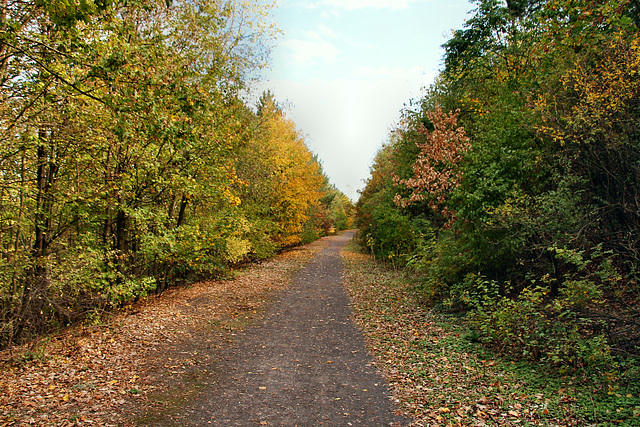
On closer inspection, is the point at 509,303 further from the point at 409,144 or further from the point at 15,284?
the point at 409,144

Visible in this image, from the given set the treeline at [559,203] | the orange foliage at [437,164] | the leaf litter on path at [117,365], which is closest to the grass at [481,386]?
the treeline at [559,203]

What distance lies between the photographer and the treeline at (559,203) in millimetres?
5391

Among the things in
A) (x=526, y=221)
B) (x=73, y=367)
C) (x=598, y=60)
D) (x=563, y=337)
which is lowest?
(x=73, y=367)

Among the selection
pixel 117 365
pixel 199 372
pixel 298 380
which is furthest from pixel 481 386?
pixel 117 365

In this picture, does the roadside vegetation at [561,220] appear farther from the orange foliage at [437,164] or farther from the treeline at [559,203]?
the orange foliage at [437,164]

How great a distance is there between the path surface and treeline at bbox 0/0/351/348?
11.7 ft

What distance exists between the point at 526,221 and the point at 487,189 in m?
1.26

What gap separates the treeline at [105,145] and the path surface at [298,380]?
3.58 meters

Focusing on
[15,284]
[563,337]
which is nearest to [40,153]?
[15,284]

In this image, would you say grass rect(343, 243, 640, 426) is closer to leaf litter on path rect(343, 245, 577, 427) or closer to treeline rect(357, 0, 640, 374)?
leaf litter on path rect(343, 245, 577, 427)

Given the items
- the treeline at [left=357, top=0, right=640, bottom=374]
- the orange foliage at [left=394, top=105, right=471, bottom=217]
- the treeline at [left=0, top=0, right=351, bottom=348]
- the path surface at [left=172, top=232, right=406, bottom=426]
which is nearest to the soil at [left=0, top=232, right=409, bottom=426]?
the path surface at [left=172, top=232, right=406, bottom=426]

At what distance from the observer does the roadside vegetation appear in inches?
202

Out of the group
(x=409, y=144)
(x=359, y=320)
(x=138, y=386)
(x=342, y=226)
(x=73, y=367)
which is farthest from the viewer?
(x=342, y=226)

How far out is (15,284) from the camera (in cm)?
668
